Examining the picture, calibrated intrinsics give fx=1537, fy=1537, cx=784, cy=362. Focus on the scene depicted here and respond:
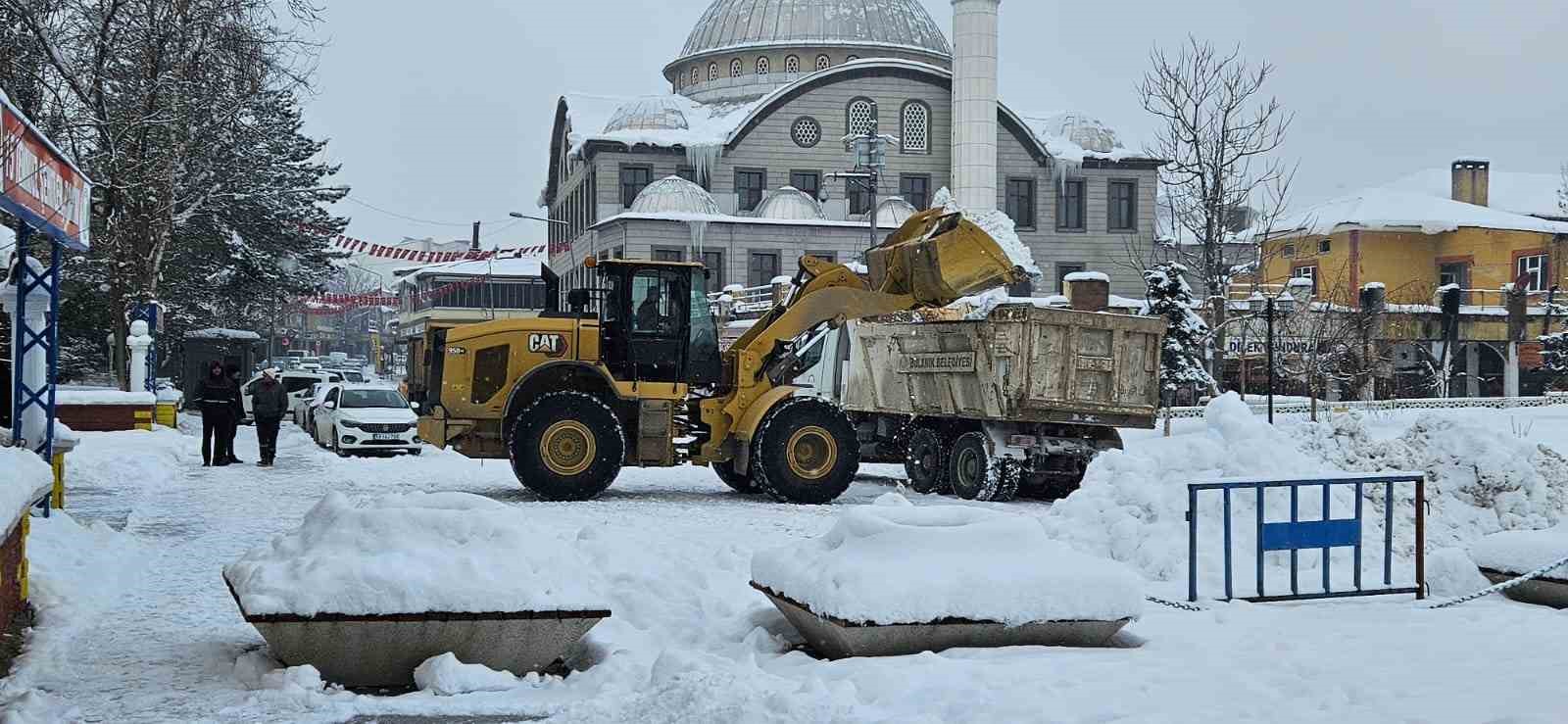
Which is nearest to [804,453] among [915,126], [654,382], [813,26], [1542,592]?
[654,382]

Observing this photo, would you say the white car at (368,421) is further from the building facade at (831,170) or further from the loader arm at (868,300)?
the building facade at (831,170)

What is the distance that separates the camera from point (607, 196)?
5972 cm

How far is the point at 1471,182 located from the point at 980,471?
192ft

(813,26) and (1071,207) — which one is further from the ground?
(813,26)

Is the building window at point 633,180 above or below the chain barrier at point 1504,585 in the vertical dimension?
above

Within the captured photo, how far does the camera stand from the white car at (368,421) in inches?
1021

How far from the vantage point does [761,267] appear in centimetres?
5809

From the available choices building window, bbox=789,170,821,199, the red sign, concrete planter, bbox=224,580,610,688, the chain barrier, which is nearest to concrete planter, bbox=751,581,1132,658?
concrete planter, bbox=224,580,610,688

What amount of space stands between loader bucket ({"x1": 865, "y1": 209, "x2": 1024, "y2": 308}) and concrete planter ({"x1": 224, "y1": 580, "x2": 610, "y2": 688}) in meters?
11.1

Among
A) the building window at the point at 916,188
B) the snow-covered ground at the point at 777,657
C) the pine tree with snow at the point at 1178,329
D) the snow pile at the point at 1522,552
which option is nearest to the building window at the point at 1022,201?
the building window at the point at 916,188

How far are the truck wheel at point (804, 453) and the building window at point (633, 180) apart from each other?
43.3 m

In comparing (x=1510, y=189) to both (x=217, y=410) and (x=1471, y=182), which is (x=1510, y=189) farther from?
(x=217, y=410)

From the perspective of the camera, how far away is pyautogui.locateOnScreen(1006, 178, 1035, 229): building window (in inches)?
2466

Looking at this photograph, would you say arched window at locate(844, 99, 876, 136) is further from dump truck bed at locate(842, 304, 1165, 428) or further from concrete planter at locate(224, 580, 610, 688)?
concrete planter at locate(224, 580, 610, 688)
